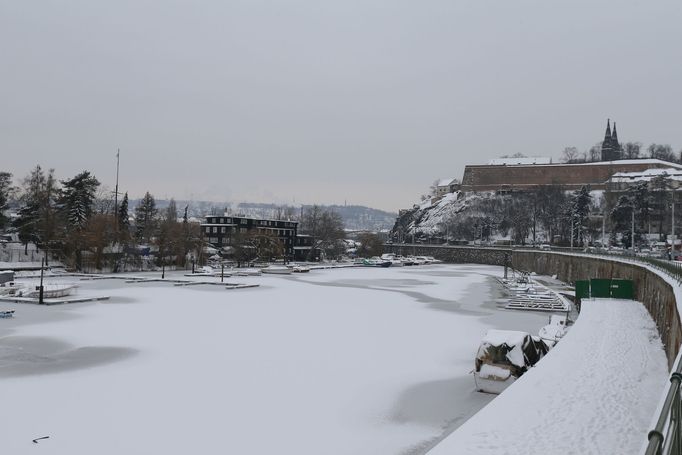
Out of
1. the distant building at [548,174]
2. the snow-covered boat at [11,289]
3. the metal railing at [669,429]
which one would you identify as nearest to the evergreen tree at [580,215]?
the distant building at [548,174]

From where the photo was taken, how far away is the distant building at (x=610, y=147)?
164 metres

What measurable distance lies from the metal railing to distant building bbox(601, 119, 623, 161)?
175952 millimetres

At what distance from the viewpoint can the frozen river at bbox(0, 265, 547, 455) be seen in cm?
1223

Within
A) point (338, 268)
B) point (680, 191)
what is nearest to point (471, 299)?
point (338, 268)

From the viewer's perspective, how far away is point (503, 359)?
16.7m

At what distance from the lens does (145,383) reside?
16281 mm

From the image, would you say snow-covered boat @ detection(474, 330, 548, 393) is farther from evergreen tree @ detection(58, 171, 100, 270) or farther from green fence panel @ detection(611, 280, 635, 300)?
evergreen tree @ detection(58, 171, 100, 270)

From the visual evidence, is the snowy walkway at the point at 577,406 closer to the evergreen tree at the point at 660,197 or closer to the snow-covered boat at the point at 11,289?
the snow-covered boat at the point at 11,289

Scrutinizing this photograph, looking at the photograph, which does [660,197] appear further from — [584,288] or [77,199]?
[77,199]

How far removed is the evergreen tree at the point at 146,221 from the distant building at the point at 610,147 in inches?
5057

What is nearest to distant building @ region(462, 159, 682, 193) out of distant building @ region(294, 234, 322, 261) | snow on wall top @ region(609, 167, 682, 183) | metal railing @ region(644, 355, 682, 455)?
snow on wall top @ region(609, 167, 682, 183)

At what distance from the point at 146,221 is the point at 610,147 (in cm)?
13428

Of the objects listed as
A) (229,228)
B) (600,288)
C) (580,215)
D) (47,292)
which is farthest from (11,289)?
(580,215)

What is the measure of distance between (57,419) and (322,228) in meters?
104
